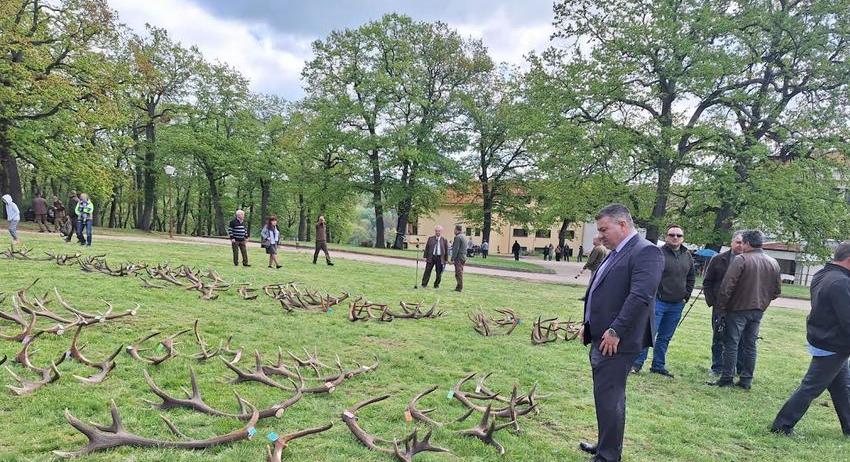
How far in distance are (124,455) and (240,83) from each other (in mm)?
38698

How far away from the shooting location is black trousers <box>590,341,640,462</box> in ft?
11.1

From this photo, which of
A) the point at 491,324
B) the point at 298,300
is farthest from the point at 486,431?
the point at 298,300

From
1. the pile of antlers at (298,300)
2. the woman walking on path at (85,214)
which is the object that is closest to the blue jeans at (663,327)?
the pile of antlers at (298,300)

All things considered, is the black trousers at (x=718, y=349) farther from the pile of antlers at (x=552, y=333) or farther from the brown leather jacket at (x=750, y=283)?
the pile of antlers at (x=552, y=333)

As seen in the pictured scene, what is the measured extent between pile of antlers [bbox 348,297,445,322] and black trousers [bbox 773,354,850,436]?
212 inches

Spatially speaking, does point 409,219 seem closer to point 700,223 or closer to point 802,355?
point 700,223

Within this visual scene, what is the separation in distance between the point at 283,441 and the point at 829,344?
4.74 metres

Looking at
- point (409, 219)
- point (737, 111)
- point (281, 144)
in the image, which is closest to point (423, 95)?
point (409, 219)

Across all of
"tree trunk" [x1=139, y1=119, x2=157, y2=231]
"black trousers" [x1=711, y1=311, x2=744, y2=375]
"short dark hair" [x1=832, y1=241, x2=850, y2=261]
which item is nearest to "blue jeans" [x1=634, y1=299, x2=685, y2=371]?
"black trousers" [x1=711, y1=311, x2=744, y2=375]

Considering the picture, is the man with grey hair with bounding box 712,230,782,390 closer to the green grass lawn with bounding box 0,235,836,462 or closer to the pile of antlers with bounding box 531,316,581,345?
the green grass lawn with bounding box 0,235,836,462

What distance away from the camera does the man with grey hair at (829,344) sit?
425cm

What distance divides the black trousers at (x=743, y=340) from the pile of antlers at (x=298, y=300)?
19.9ft

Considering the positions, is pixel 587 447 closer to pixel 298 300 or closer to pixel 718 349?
pixel 718 349

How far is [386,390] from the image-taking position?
489 centimetres
